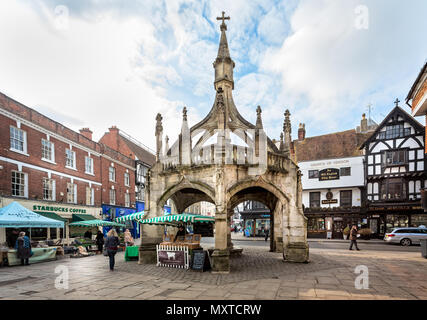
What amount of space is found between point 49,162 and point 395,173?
29393mm

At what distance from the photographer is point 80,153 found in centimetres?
2233

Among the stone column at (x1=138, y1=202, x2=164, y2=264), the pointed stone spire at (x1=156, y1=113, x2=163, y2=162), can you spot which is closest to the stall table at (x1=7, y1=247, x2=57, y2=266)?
the stone column at (x1=138, y1=202, x2=164, y2=264)

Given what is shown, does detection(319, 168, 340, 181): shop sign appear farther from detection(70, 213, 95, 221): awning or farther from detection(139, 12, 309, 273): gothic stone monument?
detection(70, 213, 95, 221): awning

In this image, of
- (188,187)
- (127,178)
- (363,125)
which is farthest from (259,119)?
(363,125)

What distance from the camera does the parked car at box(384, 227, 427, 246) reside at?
20141 millimetres

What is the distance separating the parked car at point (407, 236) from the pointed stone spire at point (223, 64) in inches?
693

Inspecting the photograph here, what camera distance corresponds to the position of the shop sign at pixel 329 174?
28.3m

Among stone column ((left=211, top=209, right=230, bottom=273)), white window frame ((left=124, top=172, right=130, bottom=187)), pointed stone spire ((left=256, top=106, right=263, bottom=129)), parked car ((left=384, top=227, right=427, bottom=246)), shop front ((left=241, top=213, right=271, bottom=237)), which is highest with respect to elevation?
pointed stone spire ((left=256, top=106, right=263, bottom=129))

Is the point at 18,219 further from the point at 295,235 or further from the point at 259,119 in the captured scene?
the point at 295,235

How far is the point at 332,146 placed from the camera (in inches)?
1195

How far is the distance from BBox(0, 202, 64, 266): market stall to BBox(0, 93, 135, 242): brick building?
287 centimetres

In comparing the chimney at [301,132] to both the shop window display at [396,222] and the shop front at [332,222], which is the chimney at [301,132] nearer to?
the shop front at [332,222]

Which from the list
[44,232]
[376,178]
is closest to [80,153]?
[44,232]

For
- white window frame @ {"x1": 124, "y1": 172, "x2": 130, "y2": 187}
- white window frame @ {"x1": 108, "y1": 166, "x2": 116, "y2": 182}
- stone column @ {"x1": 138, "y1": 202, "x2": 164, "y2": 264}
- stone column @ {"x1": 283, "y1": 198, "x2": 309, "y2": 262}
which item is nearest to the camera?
stone column @ {"x1": 283, "y1": 198, "x2": 309, "y2": 262}
